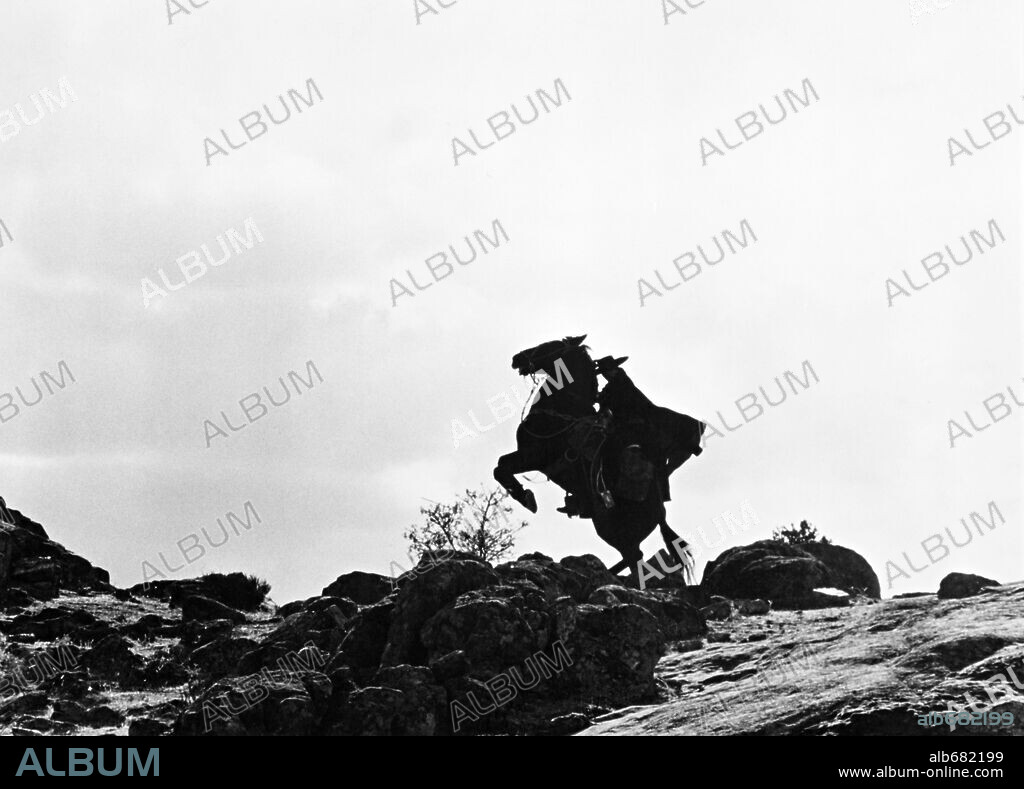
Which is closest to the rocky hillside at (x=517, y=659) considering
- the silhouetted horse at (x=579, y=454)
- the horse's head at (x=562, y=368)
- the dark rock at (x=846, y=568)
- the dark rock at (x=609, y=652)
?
the dark rock at (x=609, y=652)

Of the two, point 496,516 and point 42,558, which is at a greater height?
point 42,558

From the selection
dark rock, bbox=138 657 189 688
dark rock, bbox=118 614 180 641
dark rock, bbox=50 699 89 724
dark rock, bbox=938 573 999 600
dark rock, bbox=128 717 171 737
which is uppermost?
dark rock, bbox=118 614 180 641

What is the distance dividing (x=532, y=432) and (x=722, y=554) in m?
3.60

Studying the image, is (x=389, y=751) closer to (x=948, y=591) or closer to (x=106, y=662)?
(x=106, y=662)

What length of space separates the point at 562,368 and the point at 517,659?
9.08 metres

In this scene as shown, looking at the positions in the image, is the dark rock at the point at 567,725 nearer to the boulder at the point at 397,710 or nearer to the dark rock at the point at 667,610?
the boulder at the point at 397,710

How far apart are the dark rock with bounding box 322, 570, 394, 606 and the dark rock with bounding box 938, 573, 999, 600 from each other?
7.33 m

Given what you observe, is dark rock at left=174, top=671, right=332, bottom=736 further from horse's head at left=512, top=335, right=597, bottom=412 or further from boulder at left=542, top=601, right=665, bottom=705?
horse's head at left=512, top=335, right=597, bottom=412

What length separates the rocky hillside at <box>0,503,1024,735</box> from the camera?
11.6m

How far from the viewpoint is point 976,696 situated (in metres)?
10.2

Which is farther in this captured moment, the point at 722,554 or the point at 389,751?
the point at 722,554

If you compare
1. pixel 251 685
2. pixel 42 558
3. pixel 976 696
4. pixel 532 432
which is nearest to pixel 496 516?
pixel 532 432

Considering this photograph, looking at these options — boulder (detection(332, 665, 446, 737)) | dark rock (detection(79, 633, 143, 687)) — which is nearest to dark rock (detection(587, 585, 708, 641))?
boulder (detection(332, 665, 446, 737))

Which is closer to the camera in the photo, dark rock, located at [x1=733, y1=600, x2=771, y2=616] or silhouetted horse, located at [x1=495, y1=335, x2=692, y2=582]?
dark rock, located at [x1=733, y1=600, x2=771, y2=616]
